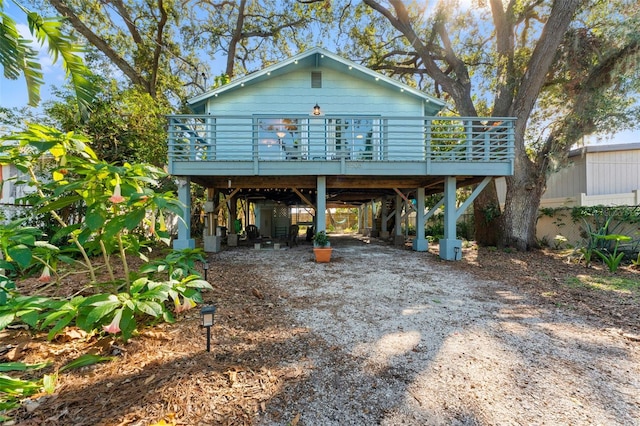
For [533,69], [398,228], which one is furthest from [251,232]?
[533,69]

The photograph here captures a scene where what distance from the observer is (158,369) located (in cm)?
237

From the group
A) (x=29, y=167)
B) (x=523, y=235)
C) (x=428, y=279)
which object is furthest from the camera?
(x=523, y=235)

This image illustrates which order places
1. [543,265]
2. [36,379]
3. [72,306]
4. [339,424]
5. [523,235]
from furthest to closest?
[523,235]
[543,265]
[36,379]
[72,306]
[339,424]

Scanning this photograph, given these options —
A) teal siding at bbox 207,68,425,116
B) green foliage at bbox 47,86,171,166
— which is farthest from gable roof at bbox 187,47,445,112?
green foliage at bbox 47,86,171,166

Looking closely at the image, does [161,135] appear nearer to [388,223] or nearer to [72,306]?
[72,306]

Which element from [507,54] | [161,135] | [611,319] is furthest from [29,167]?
[507,54]

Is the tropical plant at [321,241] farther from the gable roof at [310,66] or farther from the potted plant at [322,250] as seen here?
the gable roof at [310,66]

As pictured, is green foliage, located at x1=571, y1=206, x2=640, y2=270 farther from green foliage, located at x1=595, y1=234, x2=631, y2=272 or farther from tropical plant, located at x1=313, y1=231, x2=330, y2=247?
tropical plant, located at x1=313, y1=231, x2=330, y2=247

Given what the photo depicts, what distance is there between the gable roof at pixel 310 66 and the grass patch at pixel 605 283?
651cm

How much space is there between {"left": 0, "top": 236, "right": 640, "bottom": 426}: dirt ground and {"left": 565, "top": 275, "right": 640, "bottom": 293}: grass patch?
1.79 ft

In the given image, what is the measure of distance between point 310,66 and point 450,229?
697 cm

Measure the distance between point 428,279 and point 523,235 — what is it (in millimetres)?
6054

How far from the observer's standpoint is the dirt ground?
197 centimetres

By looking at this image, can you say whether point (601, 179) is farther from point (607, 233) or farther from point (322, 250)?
point (322, 250)
